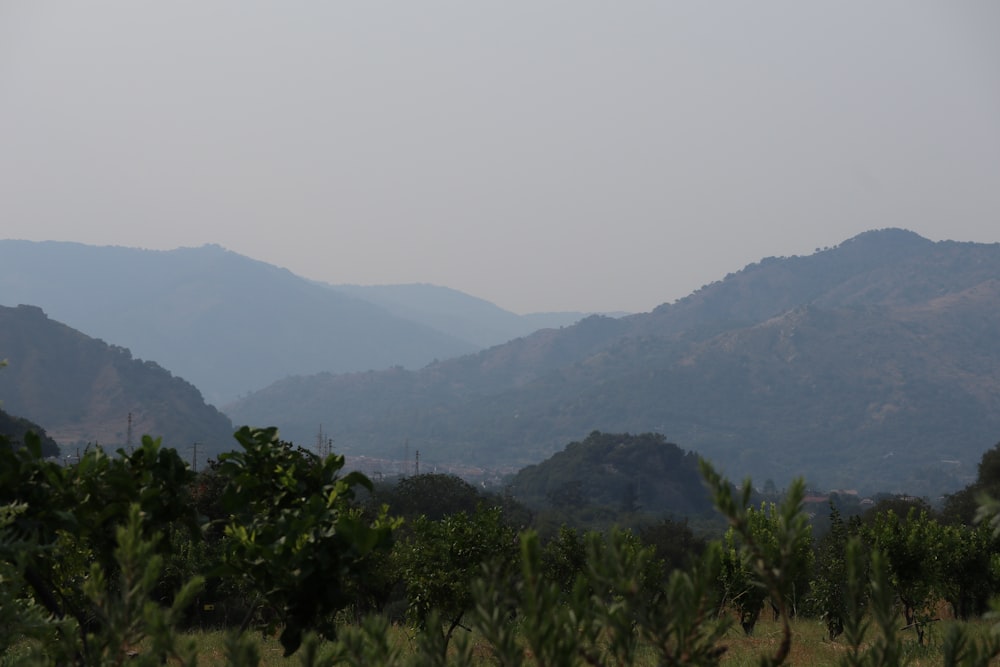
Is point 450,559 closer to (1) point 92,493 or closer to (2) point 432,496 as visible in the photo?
(1) point 92,493

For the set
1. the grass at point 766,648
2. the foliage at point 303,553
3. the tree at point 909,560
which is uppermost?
the foliage at point 303,553

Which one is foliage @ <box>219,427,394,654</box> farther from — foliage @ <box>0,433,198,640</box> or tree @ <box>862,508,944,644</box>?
tree @ <box>862,508,944,644</box>

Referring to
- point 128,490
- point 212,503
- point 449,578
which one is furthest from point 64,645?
point 212,503

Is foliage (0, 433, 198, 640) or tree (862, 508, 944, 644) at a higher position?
foliage (0, 433, 198, 640)

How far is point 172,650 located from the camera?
12.3ft

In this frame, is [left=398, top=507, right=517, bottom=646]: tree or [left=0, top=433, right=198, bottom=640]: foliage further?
[left=398, top=507, right=517, bottom=646]: tree

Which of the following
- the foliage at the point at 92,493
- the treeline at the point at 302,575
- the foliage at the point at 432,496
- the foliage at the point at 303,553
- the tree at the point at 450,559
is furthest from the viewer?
the foliage at the point at 432,496

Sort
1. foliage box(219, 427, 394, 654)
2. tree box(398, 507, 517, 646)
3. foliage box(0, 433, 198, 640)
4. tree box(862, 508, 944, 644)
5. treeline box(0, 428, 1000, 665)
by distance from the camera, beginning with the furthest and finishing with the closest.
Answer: tree box(862, 508, 944, 644)
tree box(398, 507, 517, 646)
foliage box(0, 433, 198, 640)
foliage box(219, 427, 394, 654)
treeline box(0, 428, 1000, 665)

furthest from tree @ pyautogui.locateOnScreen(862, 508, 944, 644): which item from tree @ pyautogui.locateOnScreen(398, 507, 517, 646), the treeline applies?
the treeline

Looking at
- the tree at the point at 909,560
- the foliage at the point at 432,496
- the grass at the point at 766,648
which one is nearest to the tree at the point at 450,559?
the grass at the point at 766,648

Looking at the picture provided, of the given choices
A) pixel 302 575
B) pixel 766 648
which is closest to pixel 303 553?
pixel 302 575

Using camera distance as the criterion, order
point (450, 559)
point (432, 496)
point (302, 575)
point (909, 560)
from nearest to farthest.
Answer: point (302, 575) → point (450, 559) → point (909, 560) → point (432, 496)

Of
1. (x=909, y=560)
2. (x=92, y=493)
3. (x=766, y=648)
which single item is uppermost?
(x=92, y=493)

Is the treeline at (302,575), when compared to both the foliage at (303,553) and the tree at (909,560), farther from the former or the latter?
the tree at (909,560)
